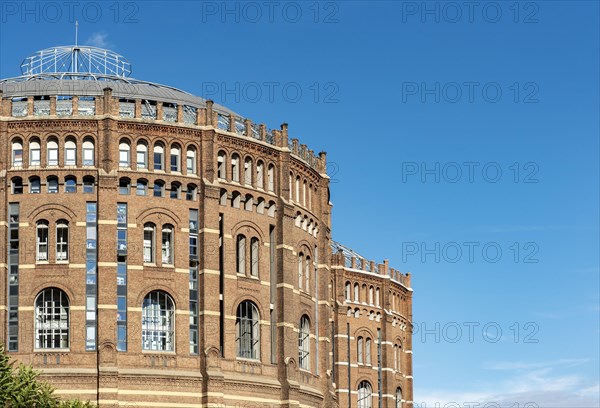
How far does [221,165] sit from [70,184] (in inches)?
400

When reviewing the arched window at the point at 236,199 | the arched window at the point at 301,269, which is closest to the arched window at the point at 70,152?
the arched window at the point at 236,199

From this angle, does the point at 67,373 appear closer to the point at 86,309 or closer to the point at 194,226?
the point at 86,309

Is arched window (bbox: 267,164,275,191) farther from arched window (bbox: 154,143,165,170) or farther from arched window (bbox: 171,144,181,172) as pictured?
arched window (bbox: 154,143,165,170)

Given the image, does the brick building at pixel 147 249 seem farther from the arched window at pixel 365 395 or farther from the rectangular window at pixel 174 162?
the arched window at pixel 365 395

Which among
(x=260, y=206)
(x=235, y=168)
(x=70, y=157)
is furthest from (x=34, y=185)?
(x=260, y=206)

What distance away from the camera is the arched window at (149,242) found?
7950 cm

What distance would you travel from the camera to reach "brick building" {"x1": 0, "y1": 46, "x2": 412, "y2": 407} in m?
77.3

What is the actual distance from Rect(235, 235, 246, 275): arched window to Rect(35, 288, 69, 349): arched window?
11.8 metres

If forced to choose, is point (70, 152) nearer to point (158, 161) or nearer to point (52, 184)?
point (52, 184)

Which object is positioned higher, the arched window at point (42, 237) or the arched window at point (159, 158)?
the arched window at point (159, 158)

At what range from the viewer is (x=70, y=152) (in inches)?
3135

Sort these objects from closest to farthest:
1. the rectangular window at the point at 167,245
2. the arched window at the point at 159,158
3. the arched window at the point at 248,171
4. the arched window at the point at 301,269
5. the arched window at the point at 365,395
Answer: the rectangular window at the point at 167,245, the arched window at the point at 159,158, the arched window at the point at 248,171, the arched window at the point at 301,269, the arched window at the point at 365,395

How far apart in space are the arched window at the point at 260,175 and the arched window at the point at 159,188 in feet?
24.6

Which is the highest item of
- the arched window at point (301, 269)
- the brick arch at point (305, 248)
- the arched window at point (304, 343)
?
the brick arch at point (305, 248)
